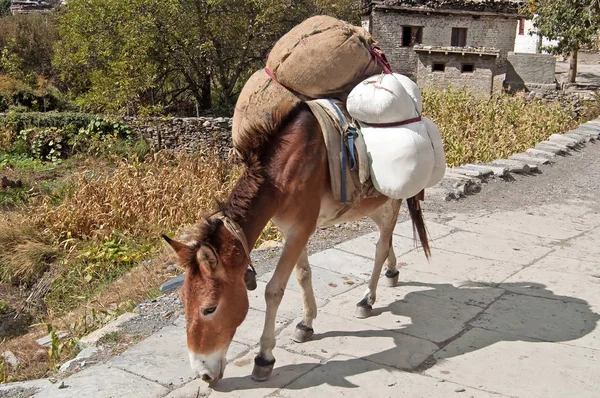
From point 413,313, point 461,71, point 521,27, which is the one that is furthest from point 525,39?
point 413,313

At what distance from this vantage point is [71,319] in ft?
21.1

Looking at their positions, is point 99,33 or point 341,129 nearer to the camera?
point 341,129

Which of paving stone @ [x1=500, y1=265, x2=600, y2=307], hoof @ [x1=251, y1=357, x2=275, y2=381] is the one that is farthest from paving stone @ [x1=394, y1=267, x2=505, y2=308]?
hoof @ [x1=251, y1=357, x2=275, y2=381]

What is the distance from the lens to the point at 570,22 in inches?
816

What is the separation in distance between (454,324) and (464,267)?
1202 mm

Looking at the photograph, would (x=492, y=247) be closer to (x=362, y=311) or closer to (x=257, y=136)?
(x=362, y=311)

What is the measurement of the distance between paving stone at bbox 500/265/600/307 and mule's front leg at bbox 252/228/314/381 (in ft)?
7.36

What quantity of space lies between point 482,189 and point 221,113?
45.6 feet

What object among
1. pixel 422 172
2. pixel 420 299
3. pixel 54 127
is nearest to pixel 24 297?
pixel 420 299

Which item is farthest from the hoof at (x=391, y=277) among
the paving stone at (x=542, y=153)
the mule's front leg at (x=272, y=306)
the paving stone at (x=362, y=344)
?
the paving stone at (x=542, y=153)

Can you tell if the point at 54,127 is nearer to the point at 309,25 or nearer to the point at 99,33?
the point at 99,33

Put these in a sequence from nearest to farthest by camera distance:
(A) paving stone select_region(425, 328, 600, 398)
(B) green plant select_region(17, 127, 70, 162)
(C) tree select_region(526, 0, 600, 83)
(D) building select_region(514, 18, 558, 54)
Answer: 1. (A) paving stone select_region(425, 328, 600, 398)
2. (B) green plant select_region(17, 127, 70, 162)
3. (C) tree select_region(526, 0, 600, 83)
4. (D) building select_region(514, 18, 558, 54)

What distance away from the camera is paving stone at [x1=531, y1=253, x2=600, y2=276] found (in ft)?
17.7

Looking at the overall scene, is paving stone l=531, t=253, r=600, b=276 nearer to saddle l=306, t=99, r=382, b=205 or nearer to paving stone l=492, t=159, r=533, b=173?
saddle l=306, t=99, r=382, b=205
